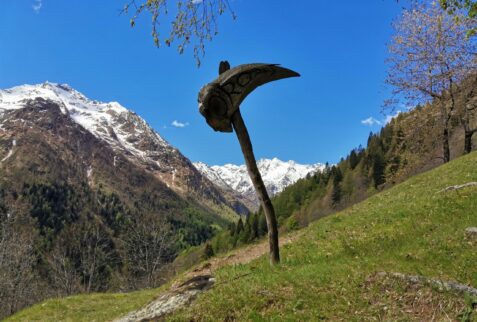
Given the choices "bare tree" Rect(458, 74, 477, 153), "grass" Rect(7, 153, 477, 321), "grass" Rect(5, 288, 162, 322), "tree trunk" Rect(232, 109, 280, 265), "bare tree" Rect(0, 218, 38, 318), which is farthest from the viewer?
"bare tree" Rect(0, 218, 38, 318)

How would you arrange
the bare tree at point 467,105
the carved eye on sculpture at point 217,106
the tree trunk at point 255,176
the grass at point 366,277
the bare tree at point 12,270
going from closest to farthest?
the grass at point 366,277 → the carved eye on sculpture at point 217,106 → the tree trunk at point 255,176 → the bare tree at point 467,105 → the bare tree at point 12,270

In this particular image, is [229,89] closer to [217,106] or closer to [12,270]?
[217,106]

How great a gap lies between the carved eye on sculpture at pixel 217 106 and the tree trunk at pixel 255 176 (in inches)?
20.2

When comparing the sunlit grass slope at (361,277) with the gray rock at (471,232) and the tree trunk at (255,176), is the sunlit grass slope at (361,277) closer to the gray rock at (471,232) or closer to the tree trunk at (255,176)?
the gray rock at (471,232)

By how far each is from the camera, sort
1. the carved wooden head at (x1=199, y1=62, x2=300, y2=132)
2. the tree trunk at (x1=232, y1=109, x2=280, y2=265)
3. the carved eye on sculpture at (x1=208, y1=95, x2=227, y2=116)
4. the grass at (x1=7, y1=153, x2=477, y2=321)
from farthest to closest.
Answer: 1. the tree trunk at (x1=232, y1=109, x2=280, y2=265)
2. the carved eye on sculpture at (x1=208, y1=95, x2=227, y2=116)
3. the carved wooden head at (x1=199, y1=62, x2=300, y2=132)
4. the grass at (x1=7, y1=153, x2=477, y2=321)

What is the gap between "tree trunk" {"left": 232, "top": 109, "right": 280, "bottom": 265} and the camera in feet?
51.8

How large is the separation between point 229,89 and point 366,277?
777 cm

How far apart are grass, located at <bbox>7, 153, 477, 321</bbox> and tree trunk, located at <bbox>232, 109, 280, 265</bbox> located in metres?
1.03

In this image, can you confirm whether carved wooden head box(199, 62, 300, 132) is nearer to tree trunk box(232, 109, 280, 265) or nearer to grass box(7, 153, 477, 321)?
tree trunk box(232, 109, 280, 265)

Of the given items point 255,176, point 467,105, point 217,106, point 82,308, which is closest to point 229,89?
point 217,106

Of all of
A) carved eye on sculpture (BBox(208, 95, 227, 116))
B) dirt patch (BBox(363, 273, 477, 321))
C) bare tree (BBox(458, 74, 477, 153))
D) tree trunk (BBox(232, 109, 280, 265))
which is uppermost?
bare tree (BBox(458, 74, 477, 153))

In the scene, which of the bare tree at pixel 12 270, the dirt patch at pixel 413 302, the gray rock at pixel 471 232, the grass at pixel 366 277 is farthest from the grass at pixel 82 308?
the bare tree at pixel 12 270

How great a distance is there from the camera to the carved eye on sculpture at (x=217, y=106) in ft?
49.4

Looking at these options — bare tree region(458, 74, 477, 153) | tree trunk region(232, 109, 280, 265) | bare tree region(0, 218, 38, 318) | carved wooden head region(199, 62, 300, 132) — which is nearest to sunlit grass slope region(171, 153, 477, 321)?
tree trunk region(232, 109, 280, 265)
